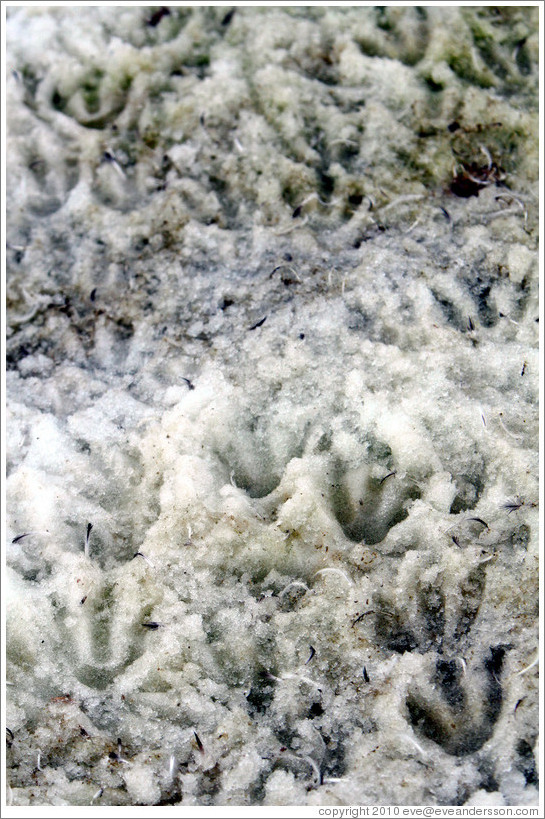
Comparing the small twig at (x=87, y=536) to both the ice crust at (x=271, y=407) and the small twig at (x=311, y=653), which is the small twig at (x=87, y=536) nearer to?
the ice crust at (x=271, y=407)

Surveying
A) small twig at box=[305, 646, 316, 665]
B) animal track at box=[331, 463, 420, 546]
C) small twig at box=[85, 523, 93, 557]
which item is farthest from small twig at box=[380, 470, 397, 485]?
small twig at box=[85, 523, 93, 557]

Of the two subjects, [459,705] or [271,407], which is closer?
[459,705]

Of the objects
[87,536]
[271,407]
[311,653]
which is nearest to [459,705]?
[311,653]

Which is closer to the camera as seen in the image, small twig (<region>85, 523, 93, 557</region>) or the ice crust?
the ice crust

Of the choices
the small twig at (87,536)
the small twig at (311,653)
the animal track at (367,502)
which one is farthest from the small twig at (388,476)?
the small twig at (87,536)

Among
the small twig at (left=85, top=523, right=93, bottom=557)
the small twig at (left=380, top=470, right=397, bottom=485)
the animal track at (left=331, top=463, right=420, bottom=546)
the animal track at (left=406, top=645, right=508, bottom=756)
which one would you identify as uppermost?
the small twig at (left=380, top=470, right=397, bottom=485)

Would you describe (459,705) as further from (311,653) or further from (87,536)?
(87,536)

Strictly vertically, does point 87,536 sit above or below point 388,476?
below

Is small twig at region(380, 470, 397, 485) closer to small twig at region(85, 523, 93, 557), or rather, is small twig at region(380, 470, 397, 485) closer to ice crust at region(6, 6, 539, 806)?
ice crust at region(6, 6, 539, 806)

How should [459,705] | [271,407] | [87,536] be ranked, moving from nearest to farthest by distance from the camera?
[459,705] → [87,536] → [271,407]
